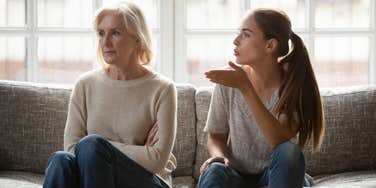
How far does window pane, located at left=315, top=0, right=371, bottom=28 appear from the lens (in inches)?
146

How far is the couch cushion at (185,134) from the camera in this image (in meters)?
3.19

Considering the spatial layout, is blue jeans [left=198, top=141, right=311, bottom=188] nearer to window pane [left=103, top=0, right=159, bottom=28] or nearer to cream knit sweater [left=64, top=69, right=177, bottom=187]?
cream knit sweater [left=64, top=69, right=177, bottom=187]

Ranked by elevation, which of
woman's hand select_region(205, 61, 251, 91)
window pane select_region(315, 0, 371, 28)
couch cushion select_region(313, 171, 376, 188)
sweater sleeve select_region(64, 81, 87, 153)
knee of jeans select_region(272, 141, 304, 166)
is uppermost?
window pane select_region(315, 0, 371, 28)

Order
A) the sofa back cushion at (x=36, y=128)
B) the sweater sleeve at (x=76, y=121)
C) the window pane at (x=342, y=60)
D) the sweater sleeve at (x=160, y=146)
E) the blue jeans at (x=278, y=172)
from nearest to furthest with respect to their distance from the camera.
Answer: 1. the blue jeans at (x=278, y=172)
2. the sweater sleeve at (x=160, y=146)
3. the sweater sleeve at (x=76, y=121)
4. the sofa back cushion at (x=36, y=128)
5. the window pane at (x=342, y=60)

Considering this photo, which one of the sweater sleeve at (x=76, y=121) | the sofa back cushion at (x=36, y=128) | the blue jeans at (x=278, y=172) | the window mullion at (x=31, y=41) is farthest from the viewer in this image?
the window mullion at (x=31, y=41)

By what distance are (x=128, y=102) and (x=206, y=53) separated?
0.98 meters

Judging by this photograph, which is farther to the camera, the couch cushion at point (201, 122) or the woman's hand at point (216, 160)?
the couch cushion at point (201, 122)

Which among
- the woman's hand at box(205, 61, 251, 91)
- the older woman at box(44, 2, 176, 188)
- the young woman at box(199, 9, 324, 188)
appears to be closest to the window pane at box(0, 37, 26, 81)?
the older woman at box(44, 2, 176, 188)

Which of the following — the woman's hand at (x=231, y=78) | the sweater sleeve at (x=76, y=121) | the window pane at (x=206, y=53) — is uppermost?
the window pane at (x=206, y=53)

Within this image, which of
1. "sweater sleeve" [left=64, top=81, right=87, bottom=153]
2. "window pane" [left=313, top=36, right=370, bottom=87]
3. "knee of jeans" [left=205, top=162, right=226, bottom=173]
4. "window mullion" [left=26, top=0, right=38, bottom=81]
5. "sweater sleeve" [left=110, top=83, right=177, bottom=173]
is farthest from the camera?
"window pane" [left=313, top=36, right=370, bottom=87]

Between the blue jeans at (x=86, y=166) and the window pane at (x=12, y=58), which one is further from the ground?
the window pane at (x=12, y=58)

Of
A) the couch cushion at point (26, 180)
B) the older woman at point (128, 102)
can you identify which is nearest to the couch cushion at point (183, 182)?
the couch cushion at point (26, 180)

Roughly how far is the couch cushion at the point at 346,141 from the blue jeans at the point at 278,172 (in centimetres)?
58

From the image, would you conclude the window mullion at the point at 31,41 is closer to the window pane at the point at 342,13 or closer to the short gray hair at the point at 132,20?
the short gray hair at the point at 132,20
